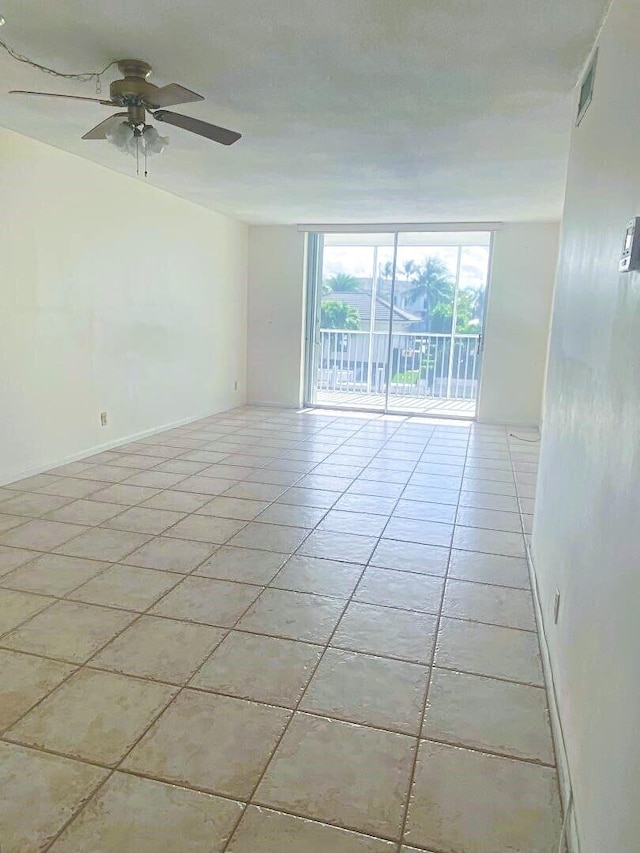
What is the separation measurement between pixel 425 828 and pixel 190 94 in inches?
98.5

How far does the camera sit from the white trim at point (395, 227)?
633 cm

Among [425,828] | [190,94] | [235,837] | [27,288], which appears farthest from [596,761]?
[27,288]

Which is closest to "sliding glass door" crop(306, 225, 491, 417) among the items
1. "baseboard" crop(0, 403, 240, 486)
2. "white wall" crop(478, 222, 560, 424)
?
"white wall" crop(478, 222, 560, 424)

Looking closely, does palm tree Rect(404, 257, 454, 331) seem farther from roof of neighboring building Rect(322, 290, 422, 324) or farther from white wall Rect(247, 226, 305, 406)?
white wall Rect(247, 226, 305, 406)

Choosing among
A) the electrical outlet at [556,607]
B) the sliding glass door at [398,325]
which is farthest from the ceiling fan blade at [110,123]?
the sliding glass door at [398,325]

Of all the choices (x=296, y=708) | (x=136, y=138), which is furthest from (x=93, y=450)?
(x=296, y=708)

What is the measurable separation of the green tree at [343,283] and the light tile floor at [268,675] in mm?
4962

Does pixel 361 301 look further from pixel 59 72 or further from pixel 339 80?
pixel 59 72

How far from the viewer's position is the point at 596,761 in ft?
4.02

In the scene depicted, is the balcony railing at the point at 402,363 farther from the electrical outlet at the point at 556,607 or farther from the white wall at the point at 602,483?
the electrical outlet at the point at 556,607

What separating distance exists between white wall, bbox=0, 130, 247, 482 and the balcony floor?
2.00 m

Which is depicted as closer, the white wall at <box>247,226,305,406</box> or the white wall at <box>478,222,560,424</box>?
the white wall at <box>478,222,560,424</box>

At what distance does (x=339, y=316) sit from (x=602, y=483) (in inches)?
277

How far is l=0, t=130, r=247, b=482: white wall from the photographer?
3.78 m
